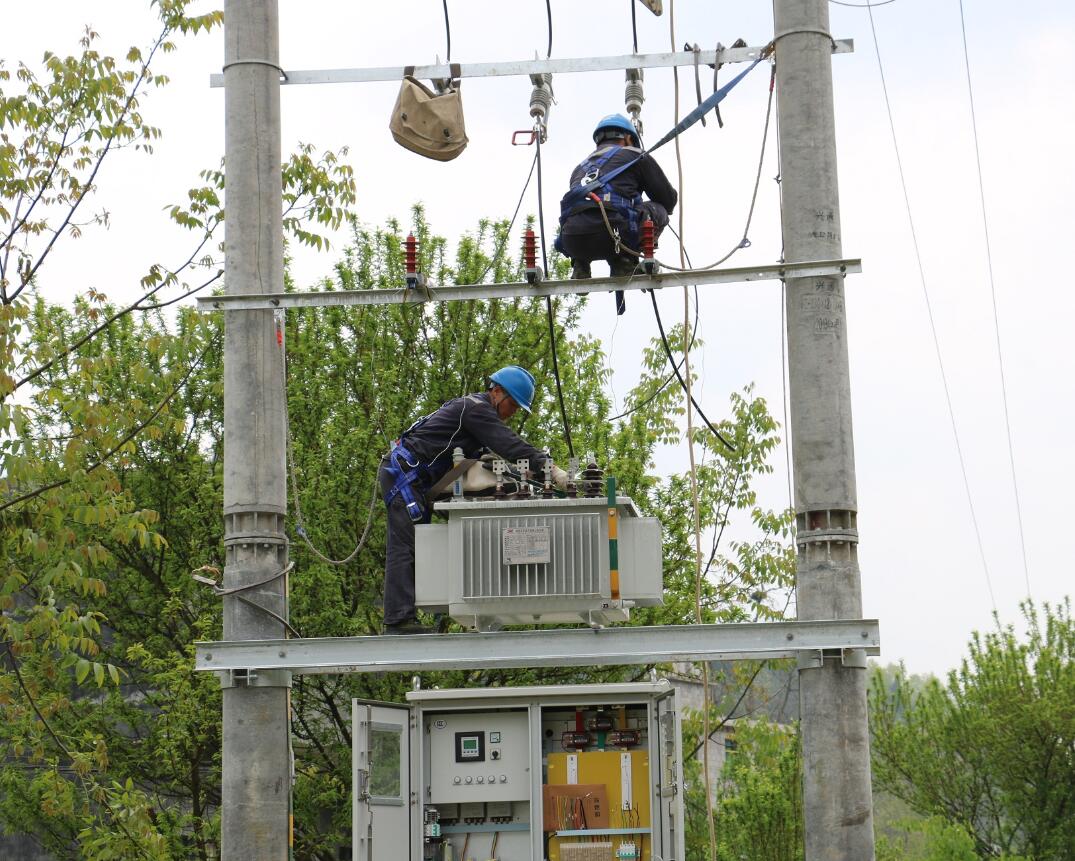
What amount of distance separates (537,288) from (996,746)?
2502cm

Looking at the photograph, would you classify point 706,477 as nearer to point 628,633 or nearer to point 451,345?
point 451,345

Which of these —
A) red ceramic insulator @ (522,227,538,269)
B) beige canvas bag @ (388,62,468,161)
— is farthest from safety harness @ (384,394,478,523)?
beige canvas bag @ (388,62,468,161)

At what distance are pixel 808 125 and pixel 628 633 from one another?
2716 mm

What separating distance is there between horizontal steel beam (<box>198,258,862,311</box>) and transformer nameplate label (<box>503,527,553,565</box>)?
3.97ft

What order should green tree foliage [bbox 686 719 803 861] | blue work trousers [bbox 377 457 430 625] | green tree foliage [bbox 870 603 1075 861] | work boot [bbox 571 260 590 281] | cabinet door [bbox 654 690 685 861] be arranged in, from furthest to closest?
1. green tree foliage [bbox 870 603 1075 861]
2. green tree foliage [bbox 686 719 803 861]
3. cabinet door [bbox 654 690 685 861]
4. work boot [bbox 571 260 590 281]
5. blue work trousers [bbox 377 457 430 625]

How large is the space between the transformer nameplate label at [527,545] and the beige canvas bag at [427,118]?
8.00 feet

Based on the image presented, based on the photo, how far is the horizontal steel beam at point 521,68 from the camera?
7820 millimetres

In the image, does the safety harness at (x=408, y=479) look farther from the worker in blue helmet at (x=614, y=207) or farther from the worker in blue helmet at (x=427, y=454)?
the worker in blue helmet at (x=614, y=207)

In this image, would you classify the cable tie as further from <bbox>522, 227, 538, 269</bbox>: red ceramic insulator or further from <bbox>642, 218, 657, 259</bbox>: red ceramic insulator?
<bbox>642, 218, 657, 259</bbox>: red ceramic insulator

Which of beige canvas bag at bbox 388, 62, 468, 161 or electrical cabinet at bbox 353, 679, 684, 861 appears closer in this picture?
beige canvas bag at bbox 388, 62, 468, 161

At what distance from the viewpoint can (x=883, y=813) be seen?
2899 inches

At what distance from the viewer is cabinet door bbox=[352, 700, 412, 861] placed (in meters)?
8.35

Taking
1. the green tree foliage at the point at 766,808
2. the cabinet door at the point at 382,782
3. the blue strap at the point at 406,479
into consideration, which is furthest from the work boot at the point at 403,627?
the green tree foliage at the point at 766,808

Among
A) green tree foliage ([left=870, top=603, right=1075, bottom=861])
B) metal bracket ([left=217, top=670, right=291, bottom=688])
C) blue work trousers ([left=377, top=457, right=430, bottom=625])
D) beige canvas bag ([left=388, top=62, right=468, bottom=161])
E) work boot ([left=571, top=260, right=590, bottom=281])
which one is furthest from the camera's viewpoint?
green tree foliage ([left=870, top=603, right=1075, bottom=861])
